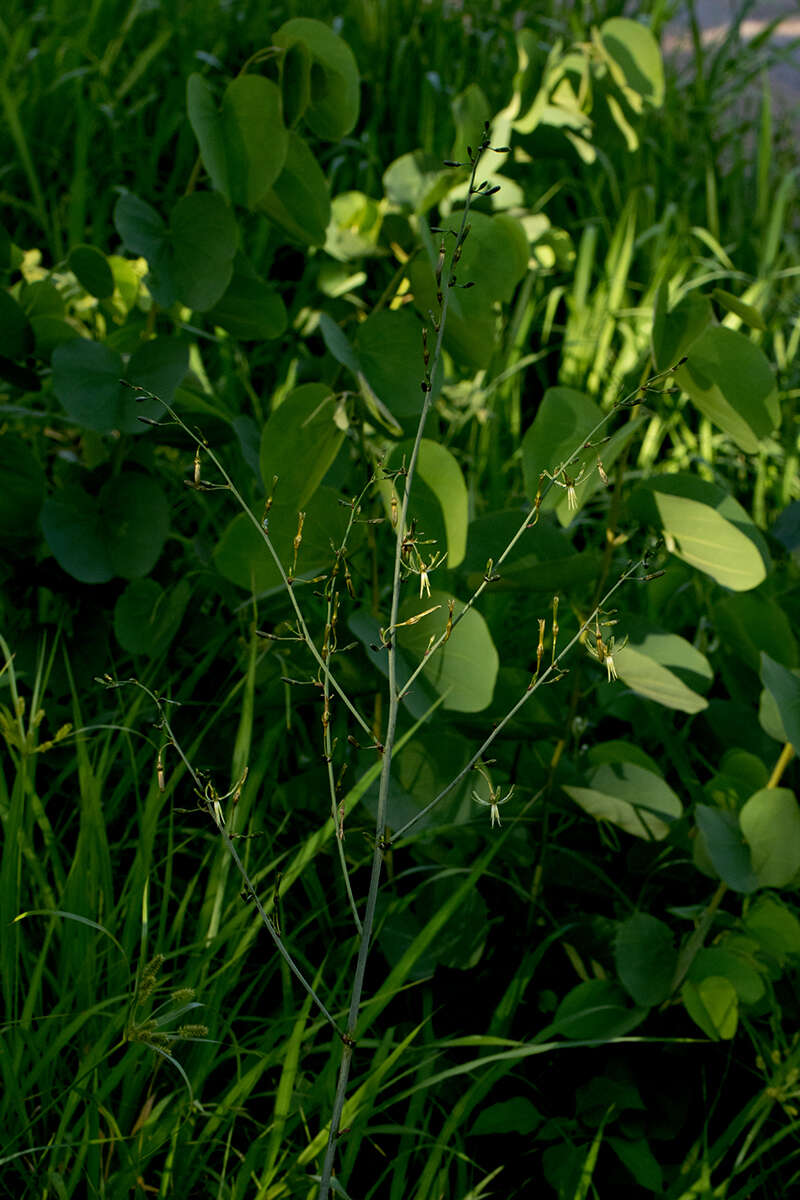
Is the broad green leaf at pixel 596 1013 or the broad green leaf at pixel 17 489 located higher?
the broad green leaf at pixel 17 489

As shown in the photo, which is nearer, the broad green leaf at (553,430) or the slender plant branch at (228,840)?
the slender plant branch at (228,840)

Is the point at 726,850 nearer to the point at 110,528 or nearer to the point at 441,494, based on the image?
the point at 441,494

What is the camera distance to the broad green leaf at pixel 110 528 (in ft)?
3.82

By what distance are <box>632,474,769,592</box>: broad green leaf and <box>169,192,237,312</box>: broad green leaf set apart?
0.43 meters

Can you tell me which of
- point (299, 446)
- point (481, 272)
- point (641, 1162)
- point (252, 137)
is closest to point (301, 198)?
point (252, 137)

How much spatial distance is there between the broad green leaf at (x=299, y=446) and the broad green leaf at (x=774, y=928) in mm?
539

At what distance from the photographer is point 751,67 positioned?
300 centimetres

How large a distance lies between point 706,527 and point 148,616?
1.80 feet

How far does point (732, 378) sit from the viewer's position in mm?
1014

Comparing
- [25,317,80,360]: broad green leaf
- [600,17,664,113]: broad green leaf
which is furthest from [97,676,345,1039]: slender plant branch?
[600,17,664,113]: broad green leaf

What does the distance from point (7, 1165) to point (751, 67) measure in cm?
298

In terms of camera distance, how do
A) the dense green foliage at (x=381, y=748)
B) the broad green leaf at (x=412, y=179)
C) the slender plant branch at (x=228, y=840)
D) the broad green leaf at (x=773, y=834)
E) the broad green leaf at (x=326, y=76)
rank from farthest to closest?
the broad green leaf at (x=412, y=179) < the broad green leaf at (x=326, y=76) < the broad green leaf at (x=773, y=834) < the dense green foliage at (x=381, y=748) < the slender plant branch at (x=228, y=840)

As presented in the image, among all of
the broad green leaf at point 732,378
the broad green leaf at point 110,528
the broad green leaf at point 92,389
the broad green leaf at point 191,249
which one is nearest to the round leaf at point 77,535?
the broad green leaf at point 110,528

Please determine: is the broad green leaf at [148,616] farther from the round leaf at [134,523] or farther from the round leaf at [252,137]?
the round leaf at [252,137]
